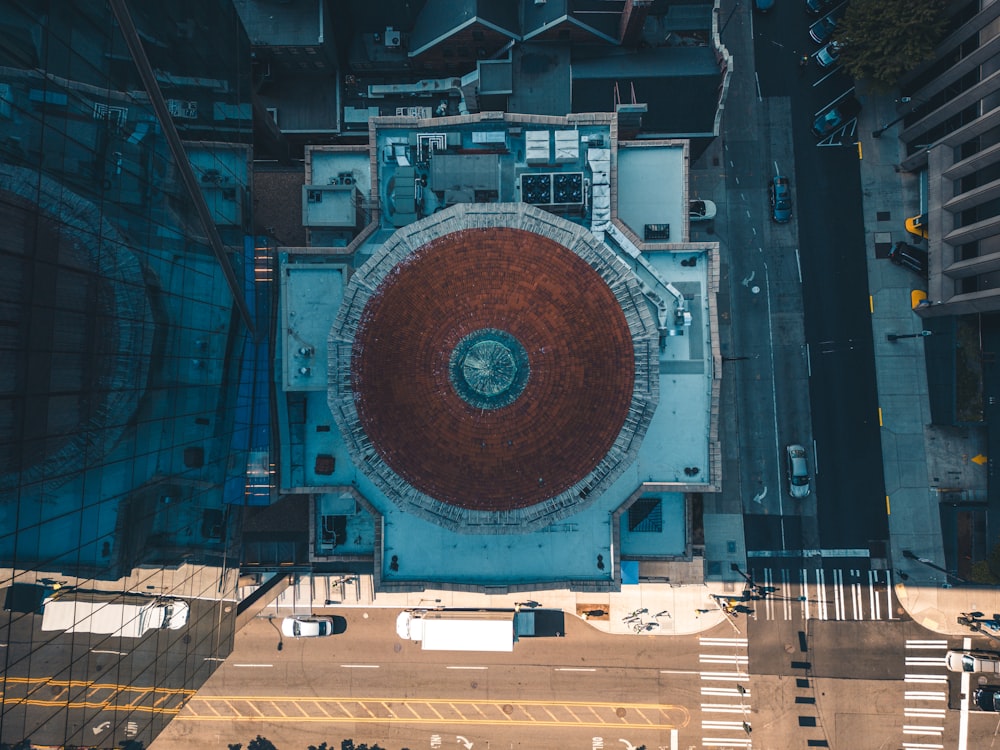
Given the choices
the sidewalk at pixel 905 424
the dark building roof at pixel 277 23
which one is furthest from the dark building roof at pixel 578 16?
the sidewalk at pixel 905 424

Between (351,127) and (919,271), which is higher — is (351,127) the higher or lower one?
the higher one

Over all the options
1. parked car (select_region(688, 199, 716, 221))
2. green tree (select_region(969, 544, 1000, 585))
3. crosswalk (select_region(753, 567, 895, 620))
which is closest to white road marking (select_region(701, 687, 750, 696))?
crosswalk (select_region(753, 567, 895, 620))

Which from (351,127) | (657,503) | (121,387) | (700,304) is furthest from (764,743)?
(351,127)

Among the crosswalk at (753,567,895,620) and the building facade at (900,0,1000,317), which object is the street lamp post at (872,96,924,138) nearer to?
the building facade at (900,0,1000,317)

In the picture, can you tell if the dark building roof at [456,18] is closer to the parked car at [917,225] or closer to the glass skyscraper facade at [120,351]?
the glass skyscraper facade at [120,351]

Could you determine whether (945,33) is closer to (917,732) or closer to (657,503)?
(657,503)
